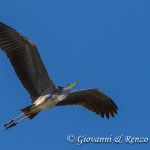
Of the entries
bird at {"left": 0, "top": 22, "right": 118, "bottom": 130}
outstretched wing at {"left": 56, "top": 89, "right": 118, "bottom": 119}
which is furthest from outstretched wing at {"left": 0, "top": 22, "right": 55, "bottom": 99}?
outstretched wing at {"left": 56, "top": 89, "right": 118, "bottom": 119}

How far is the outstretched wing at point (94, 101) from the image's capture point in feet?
50.1

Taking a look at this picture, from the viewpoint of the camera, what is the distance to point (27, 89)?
45.3 feet

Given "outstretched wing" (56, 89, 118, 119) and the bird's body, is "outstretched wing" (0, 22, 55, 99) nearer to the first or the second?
the bird's body

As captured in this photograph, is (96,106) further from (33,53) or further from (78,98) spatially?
(33,53)

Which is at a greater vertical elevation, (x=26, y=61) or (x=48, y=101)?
(x=26, y=61)

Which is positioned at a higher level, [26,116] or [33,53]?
[33,53]

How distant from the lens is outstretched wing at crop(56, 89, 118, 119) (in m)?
15.3

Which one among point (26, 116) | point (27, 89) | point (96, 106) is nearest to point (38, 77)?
point (27, 89)

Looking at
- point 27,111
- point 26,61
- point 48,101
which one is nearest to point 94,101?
point 48,101

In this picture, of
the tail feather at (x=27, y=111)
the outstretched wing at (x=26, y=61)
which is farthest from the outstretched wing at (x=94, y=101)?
the tail feather at (x=27, y=111)

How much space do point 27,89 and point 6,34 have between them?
2.13 m

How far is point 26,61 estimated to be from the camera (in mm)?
13539

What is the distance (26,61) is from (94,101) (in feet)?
12.6

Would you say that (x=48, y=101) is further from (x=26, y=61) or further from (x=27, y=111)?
(x=26, y=61)
